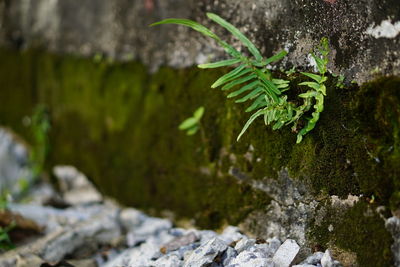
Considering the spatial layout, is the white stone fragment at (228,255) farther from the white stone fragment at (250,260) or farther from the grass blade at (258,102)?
the grass blade at (258,102)

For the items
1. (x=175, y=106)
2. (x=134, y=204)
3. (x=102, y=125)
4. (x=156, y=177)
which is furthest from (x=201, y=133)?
(x=102, y=125)

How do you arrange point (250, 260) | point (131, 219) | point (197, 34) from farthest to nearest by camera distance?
point (131, 219) < point (197, 34) < point (250, 260)

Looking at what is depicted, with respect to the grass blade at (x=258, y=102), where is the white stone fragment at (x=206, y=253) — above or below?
below

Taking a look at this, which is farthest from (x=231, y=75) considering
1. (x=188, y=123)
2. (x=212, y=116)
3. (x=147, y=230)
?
(x=147, y=230)

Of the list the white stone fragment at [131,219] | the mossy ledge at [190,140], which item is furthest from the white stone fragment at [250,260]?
the white stone fragment at [131,219]

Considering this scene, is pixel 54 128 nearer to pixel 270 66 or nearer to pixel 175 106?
pixel 175 106

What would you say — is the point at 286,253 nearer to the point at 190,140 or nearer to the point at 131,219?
the point at 190,140

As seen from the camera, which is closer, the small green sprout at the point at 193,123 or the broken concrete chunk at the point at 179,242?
the broken concrete chunk at the point at 179,242
